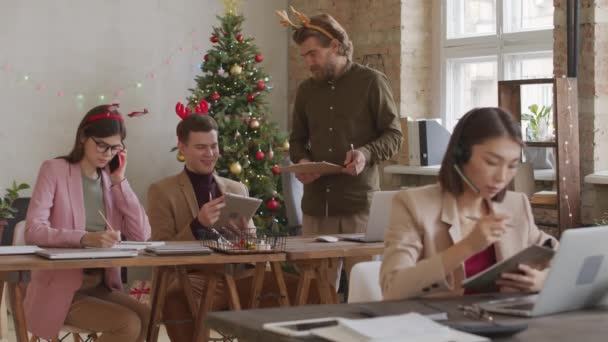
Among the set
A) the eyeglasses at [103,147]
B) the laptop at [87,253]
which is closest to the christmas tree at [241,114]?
the eyeglasses at [103,147]

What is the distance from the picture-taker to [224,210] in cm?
380

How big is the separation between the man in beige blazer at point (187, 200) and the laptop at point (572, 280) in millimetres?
1941

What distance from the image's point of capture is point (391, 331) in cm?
185

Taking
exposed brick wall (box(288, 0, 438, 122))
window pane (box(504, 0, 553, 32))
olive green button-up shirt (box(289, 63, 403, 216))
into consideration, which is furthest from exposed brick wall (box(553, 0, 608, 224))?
exposed brick wall (box(288, 0, 438, 122))

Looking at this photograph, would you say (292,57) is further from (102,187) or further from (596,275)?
(596,275)

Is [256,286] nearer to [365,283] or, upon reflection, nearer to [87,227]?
[87,227]

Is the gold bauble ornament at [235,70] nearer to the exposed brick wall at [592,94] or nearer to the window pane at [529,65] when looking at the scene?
the window pane at [529,65]

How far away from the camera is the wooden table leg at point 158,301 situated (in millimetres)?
3830

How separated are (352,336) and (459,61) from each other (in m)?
4.91

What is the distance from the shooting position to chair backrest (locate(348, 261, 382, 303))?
2.67 m

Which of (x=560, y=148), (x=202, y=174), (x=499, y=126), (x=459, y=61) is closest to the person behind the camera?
(x=499, y=126)

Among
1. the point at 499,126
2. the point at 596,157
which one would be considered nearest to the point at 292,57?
the point at 596,157

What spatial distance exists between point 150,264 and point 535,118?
2961 mm

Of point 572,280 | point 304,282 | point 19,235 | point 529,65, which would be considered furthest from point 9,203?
point 572,280
